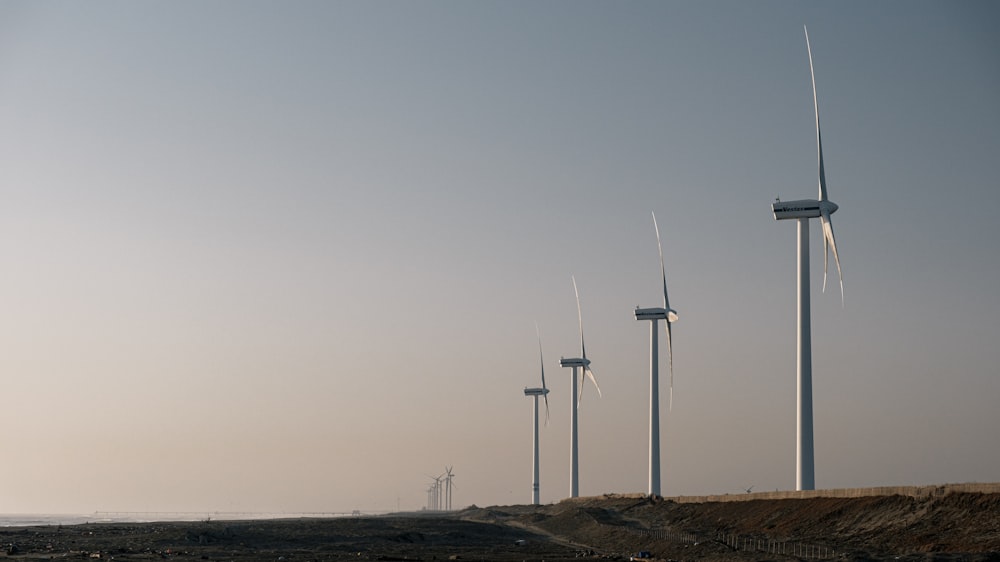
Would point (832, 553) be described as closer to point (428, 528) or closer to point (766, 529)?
point (766, 529)

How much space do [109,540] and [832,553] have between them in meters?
54.8

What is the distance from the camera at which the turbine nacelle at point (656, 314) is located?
15938cm

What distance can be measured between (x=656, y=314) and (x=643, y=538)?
7245cm

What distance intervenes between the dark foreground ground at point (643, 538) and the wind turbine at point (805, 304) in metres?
4.83

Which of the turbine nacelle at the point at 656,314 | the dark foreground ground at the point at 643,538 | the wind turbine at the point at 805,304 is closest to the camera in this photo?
the dark foreground ground at the point at 643,538

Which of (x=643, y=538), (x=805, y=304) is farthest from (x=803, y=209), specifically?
(x=643, y=538)

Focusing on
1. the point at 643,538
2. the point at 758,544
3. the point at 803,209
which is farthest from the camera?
the point at 803,209

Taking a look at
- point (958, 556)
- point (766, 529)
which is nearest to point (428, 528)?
point (766, 529)

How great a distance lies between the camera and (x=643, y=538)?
9012 centimetres

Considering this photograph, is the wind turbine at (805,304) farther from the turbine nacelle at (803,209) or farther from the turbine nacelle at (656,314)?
the turbine nacelle at (656,314)

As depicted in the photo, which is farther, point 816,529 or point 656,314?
point 656,314

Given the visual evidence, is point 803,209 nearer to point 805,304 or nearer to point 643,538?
point 805,304

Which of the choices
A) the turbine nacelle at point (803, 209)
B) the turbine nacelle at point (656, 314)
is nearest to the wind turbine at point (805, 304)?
the turbine nacelle at point (803, 209)

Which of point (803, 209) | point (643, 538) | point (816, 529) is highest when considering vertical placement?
point (803, 209)
